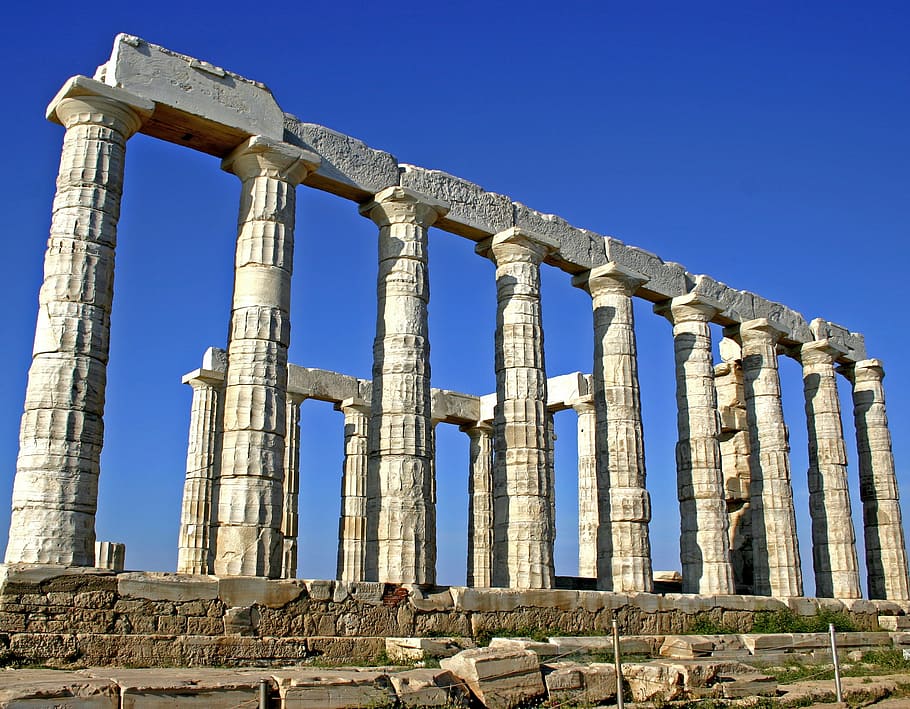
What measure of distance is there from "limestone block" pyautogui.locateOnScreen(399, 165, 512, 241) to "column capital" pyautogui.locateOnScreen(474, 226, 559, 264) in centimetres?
20

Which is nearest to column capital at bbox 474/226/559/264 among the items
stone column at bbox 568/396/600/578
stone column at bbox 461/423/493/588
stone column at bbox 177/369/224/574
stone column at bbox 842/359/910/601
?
stone column at bbox 177/369/224/574

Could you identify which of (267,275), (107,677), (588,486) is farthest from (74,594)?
(588,486)

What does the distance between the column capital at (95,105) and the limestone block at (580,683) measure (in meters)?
Result: 9.97

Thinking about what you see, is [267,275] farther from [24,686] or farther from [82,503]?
[24,686]

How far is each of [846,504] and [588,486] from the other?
7.01 metres

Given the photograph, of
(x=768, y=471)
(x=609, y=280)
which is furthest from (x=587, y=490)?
(x=609, y=280)

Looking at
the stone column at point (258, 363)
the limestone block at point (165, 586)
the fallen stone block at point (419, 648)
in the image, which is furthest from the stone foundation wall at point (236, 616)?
the stone column at point (258, 363)

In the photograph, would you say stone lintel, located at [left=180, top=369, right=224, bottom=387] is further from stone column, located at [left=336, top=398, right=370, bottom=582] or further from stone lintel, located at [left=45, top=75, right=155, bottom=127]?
stone lintel, located at [left=45, top=75, right=155, bottom=127]

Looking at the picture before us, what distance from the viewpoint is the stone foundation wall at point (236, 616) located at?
463 inches

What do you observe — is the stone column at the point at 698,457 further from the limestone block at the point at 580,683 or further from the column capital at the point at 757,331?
the limestone block at the point at 580,683

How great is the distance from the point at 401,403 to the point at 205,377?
8.56m

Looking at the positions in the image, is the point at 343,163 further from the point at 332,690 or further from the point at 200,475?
the point at 332,690

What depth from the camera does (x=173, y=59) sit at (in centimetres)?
1531

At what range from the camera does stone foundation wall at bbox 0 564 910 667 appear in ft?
38.6
